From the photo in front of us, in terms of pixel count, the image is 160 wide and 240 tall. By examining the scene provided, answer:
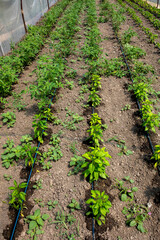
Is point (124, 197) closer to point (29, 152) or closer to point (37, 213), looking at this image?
point (37, 213)

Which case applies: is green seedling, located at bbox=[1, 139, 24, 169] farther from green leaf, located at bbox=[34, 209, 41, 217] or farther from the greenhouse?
green leaf, located at bbox=[34, 209, 41, 217]

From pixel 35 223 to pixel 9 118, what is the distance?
208cm

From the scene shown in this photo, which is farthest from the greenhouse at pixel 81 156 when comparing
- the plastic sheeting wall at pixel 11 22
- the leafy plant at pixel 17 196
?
the plastic sheeting wall at pixel 11 22

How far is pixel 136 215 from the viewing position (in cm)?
220

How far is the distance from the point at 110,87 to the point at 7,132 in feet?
9.26

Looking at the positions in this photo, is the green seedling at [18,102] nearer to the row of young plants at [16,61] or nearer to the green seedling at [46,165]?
the row of young plants at [16,61]

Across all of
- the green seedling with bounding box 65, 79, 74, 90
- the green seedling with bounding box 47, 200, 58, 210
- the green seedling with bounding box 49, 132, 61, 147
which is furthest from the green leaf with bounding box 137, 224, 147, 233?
the green seedling with bounding box 65, 79, 74, 90

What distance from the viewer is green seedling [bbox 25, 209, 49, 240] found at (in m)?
2.02

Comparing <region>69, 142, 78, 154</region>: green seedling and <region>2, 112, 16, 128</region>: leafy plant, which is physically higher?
<region>2, 112, 16, 128</region>: leafy plant

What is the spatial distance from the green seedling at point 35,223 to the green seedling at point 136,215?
104 cm

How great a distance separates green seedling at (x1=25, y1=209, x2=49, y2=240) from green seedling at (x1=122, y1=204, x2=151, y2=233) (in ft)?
3.41

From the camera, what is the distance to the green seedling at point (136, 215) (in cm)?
209

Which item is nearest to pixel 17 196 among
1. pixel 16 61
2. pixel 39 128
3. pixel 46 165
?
pixel 46 165

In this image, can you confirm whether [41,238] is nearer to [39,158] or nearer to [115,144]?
[39,158]
